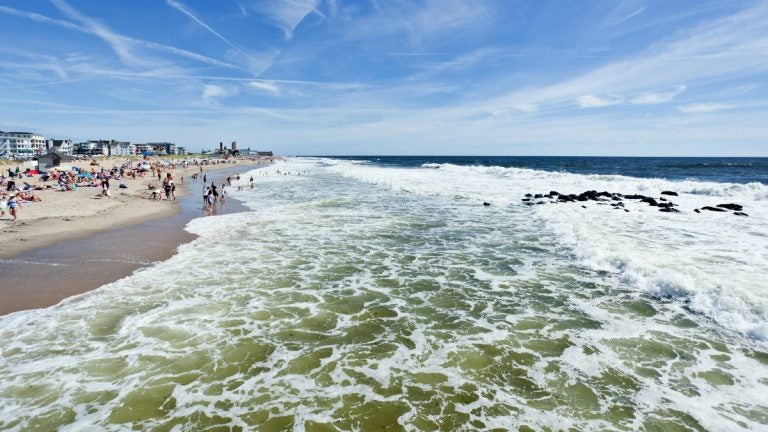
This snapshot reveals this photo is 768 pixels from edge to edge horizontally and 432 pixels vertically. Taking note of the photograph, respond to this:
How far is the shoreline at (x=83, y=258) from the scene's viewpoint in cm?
1074

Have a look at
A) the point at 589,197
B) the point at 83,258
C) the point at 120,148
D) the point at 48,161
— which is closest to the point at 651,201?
the point at 589,197

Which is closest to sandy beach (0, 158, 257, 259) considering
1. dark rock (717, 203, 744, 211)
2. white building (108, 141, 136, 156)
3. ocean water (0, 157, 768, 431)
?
ocean water (0, 157, 768, 431)

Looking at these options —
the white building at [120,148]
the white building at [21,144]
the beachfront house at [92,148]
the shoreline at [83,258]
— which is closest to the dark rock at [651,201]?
the shoreline at [83,258]

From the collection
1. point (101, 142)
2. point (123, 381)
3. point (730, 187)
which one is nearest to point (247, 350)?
point (123, 381)

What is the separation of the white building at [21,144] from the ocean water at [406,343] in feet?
547

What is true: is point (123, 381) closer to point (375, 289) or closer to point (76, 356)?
point (76, 356)

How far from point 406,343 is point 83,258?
13270 millimetres

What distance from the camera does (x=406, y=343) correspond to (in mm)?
8375

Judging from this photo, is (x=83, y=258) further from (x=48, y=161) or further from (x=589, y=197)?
(x=48, y=161)

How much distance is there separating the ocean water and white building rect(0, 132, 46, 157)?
166785 mm

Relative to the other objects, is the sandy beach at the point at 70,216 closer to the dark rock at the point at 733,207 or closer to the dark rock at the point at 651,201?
the dark rock at the point at 651,201

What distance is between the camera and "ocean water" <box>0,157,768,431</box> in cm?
612

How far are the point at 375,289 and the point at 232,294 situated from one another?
427cm

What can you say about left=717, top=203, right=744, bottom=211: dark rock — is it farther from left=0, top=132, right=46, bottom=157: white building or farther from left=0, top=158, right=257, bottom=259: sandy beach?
left=0, top=132, right=46, bottom=157: white building
